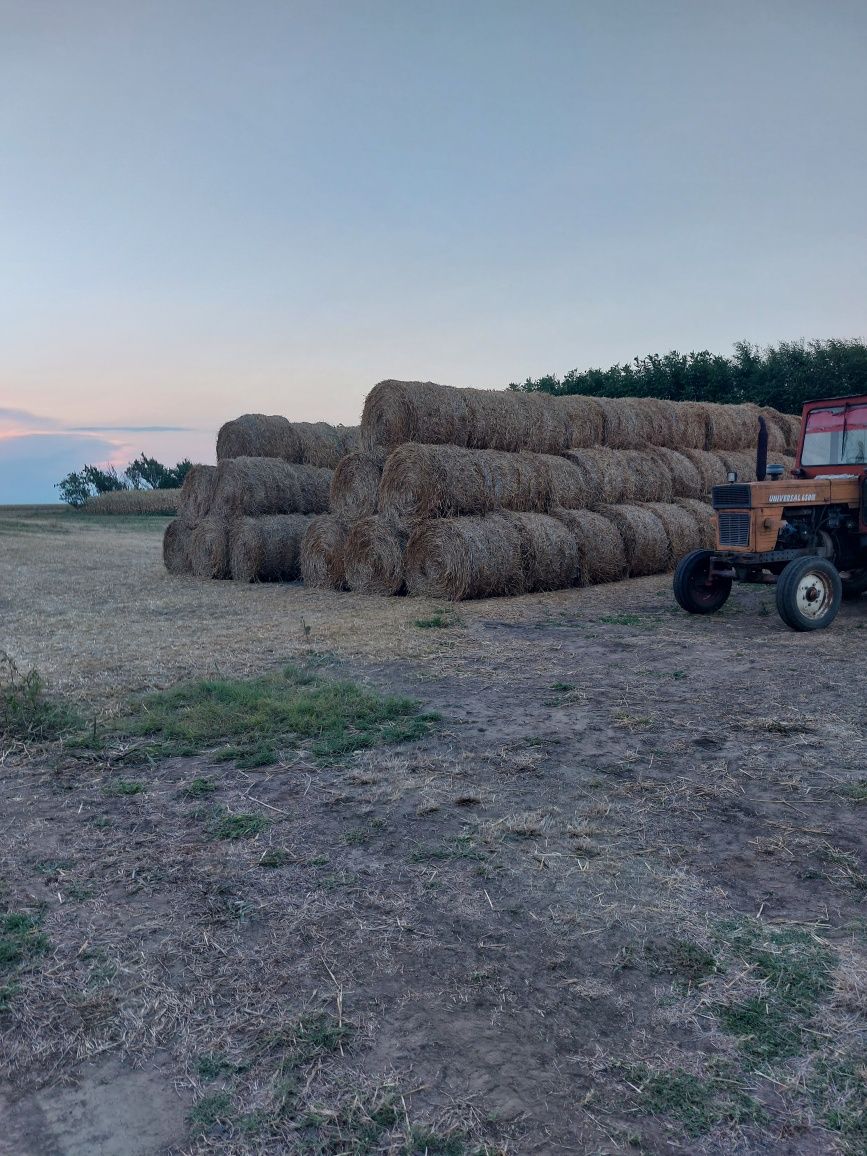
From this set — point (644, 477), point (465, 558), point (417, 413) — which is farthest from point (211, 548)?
point (644, 477)

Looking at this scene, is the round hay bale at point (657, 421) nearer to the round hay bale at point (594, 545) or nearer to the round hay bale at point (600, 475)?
the round hay bale at point (600, 475)

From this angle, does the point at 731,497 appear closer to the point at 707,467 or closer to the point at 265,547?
the point at 707,467

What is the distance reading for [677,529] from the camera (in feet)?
46.7

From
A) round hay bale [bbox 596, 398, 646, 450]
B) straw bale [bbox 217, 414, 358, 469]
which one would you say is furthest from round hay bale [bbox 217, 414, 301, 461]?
round hay bale [bbox 596, 398, 646, 450]

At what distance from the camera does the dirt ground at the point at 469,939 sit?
230 centimetres

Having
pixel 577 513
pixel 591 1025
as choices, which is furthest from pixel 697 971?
pixel 577 513

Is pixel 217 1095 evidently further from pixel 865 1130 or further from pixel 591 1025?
pixel 865 1130

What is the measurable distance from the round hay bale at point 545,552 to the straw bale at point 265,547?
3889mm

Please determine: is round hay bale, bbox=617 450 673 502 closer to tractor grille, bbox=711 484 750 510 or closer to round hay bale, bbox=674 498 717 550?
round hay bale, bbox=674 498 717 550

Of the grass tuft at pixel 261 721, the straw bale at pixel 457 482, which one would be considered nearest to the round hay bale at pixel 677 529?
the straw bale at pixel 457 482

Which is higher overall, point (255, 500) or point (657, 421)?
point (657, 421)

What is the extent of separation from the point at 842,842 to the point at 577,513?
9458 mm

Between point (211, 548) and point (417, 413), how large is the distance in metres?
4.52

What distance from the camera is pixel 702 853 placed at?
3.79 metres
